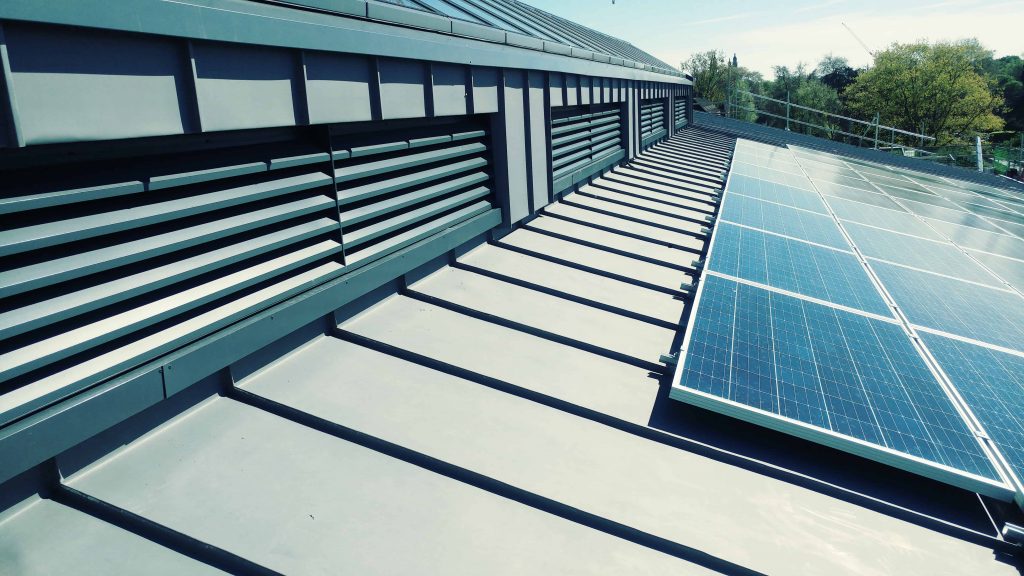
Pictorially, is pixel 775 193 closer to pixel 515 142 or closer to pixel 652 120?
pixel 652 120

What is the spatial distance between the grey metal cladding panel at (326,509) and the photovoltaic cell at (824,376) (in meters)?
1.51

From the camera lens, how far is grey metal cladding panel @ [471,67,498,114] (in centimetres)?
605

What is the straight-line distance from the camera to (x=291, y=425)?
3.49 metres

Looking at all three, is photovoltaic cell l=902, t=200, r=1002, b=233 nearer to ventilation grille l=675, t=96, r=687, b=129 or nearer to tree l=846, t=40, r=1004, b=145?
ventilation grille l=675, t=96, r=687, b=129

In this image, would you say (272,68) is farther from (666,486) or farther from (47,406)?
(666,486)

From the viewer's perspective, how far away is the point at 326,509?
116 inches

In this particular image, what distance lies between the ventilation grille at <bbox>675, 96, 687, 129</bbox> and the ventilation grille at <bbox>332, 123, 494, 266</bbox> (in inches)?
902

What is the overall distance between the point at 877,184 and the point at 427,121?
1800cm

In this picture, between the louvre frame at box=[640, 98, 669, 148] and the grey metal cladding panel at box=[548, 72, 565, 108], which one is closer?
the grey metal cladding panel at box=[548, 72, 565, 108]

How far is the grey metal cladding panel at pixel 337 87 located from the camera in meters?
3.85

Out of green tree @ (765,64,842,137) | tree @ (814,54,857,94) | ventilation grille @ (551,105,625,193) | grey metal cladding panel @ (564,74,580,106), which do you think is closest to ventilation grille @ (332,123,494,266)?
ventilation grille @ (551,105,625,193)

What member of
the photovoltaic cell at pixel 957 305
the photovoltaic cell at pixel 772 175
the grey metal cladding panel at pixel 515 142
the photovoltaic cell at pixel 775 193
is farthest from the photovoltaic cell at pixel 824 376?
the photovoltaic cell at pixel 772 175

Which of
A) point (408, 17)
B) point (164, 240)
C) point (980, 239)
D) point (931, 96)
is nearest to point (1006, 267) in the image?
point (980, 239)

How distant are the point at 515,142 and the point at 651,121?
1258 centimetres
